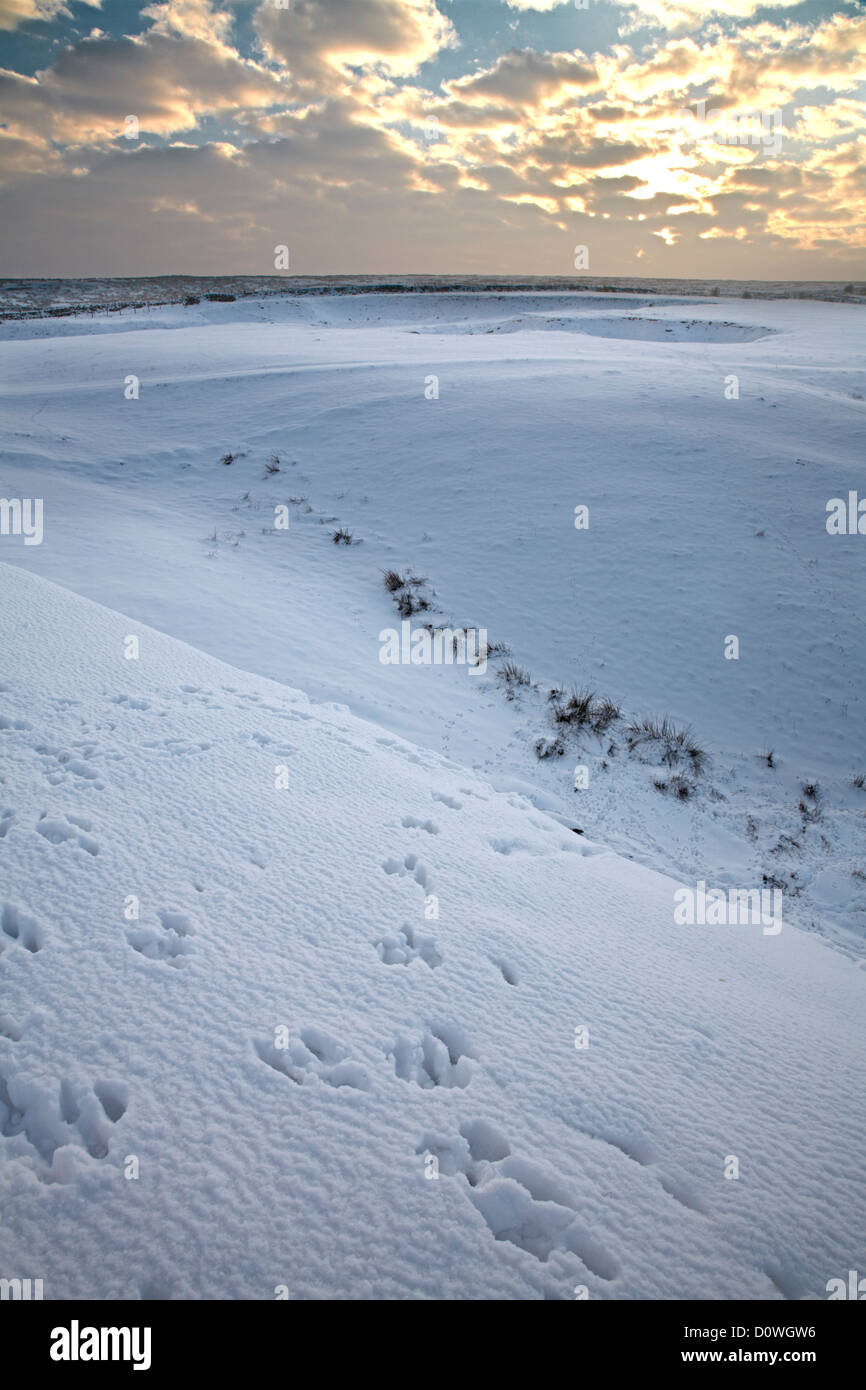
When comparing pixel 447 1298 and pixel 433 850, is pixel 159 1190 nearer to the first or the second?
pixel 447 1298

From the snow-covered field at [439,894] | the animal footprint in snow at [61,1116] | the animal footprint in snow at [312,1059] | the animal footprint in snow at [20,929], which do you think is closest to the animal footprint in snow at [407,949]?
the snow-covered field at [439,894]

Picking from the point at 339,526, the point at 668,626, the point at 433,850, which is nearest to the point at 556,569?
the point at 668,626

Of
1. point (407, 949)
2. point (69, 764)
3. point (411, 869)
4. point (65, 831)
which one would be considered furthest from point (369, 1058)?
point (69, 764)

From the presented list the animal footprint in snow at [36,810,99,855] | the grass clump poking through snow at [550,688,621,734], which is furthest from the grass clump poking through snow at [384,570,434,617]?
the animal footprint in snow at [36,810,99,855]

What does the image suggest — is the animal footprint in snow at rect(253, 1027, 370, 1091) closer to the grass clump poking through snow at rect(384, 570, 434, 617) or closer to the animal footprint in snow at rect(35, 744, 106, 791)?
the animal footprint in snow at rect(35, 744, 106, 791)

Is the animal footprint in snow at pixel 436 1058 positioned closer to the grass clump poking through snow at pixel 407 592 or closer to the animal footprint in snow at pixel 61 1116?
the animal footprint in snow at pixel 61 1116
